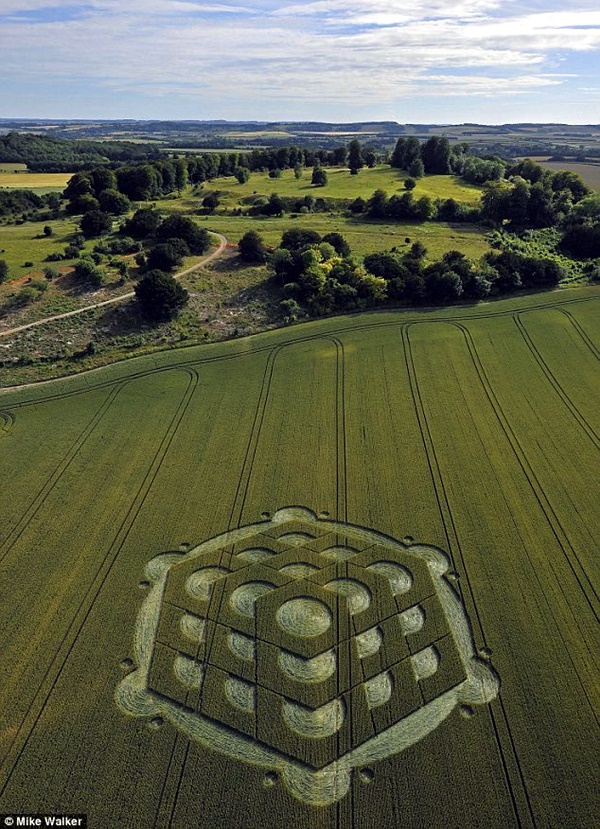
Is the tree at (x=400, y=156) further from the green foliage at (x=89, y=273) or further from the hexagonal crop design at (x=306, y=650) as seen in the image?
the hexagonal crop design at (x=306, y=650)

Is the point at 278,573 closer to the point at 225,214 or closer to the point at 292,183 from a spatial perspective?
the point at 225,214

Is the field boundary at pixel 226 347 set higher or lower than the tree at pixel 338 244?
lower

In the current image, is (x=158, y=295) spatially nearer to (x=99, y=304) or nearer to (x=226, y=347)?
(x=99, y=304)

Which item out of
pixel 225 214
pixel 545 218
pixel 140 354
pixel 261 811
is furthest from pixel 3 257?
pixel 545 218

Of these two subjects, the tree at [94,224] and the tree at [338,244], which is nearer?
the tree at [338,244]

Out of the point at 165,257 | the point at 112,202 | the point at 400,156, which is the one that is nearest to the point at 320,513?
the point at 165,257

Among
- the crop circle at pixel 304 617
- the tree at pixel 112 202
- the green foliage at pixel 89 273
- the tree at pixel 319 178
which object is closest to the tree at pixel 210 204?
the tree at pixel 112 202
